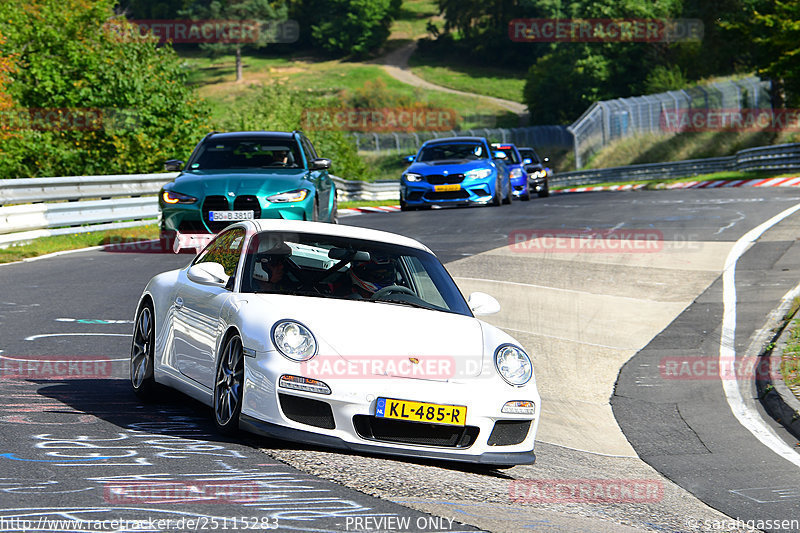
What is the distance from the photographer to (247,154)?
53.6 feet

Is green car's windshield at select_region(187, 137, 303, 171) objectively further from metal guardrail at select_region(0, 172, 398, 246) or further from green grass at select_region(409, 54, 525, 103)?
green grass at select_region(409, 54, 525, 103)

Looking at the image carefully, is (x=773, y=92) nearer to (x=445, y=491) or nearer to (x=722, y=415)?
(x=722, y=415)

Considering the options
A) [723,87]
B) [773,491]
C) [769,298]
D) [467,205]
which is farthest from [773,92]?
[773,491]

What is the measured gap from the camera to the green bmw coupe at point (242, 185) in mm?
A: 15195

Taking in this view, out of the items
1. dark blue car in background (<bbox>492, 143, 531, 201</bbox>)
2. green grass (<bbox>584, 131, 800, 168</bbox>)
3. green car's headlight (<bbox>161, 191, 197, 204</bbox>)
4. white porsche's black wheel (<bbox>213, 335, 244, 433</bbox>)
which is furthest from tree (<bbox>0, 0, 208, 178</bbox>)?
green grass (<bbox>584, 131, 800, 168</bbox>)

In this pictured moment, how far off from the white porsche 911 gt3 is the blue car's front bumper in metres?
17.9

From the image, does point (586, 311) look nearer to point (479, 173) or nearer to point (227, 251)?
point (227, 251)

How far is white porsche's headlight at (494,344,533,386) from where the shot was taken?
6.80 m

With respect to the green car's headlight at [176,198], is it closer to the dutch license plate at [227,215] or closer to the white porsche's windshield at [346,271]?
the dutch license plate at [227,215]

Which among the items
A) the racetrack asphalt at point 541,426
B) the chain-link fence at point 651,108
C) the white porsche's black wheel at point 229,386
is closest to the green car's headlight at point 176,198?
the racetrack asphalt at point 541,426

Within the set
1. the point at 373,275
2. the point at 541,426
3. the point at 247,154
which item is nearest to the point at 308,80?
the point at 247,154

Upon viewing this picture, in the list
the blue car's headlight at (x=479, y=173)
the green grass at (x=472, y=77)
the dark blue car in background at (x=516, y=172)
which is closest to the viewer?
the blue car's headlight at (x=479, y=173)

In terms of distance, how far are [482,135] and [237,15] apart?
7126 cm

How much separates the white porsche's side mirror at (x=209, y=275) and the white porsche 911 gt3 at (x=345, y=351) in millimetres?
10
